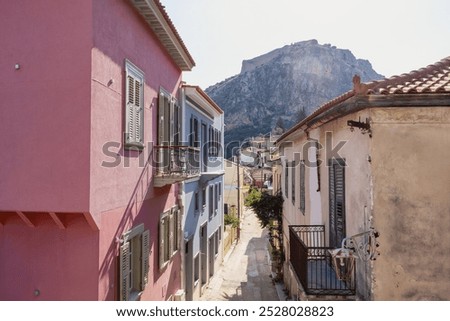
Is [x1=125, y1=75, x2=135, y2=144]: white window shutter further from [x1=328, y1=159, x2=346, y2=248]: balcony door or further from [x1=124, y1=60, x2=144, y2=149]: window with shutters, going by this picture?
[x1=328, y1=159, x2=346, y2=248]: balcony door

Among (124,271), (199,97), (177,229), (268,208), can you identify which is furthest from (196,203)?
(124,271)

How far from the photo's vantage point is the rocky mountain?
112188mm

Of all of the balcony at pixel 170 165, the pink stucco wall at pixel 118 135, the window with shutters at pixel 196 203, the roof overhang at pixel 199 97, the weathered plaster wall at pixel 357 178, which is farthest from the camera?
the window with shutters at pixel 196 203

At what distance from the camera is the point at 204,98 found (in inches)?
555

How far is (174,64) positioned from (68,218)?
705cm

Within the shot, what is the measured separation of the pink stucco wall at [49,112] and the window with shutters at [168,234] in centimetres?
463

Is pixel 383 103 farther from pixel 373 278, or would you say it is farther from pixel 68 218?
pixel 68 218

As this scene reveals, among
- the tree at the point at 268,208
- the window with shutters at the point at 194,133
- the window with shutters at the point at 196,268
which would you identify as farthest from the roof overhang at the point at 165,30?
the tree at the point at 268,208

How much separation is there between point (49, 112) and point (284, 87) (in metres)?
121

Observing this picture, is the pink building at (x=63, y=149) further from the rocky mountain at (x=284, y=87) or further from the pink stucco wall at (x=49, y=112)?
the rocky mountain at (x=284, y=87)

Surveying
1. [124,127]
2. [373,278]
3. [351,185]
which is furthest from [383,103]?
[124,127]

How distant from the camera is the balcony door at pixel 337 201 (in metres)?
7.84

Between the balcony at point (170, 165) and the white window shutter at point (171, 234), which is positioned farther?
the white window shutter at point (171, 234)

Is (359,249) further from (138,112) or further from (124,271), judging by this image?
(138,112)
